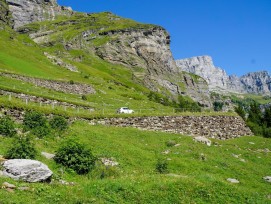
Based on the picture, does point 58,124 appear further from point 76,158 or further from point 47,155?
point 76,158

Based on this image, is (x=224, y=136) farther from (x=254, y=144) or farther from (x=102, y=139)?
(x=102, y=139)

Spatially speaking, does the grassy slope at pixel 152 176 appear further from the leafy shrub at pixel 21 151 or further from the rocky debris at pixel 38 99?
the rocky debris at pixel 38 99

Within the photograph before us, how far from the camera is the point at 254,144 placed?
169 feet

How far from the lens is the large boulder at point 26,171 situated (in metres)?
17.7

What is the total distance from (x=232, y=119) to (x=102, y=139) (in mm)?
36456

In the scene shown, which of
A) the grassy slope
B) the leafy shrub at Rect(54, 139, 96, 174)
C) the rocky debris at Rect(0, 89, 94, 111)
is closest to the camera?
the grassy slope

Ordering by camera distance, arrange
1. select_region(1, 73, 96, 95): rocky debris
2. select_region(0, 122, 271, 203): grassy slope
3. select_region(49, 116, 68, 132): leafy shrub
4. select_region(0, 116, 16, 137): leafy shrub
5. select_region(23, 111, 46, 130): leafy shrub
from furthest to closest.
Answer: select_region(1, 73, 96, 95): rocky debris < select_region(49, 116, 68, 132): leafy shrub < select_region(23, 111, 46, 130): leafy shrub < select_region(0, 116, 16, 137): leafy shrub < select_region(0, 122, 271, 203): grassy slope

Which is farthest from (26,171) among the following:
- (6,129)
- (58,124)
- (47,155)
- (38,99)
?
(38,99)

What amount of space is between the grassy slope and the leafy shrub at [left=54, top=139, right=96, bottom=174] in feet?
2.22

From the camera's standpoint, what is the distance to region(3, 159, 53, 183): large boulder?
17672 millimetres

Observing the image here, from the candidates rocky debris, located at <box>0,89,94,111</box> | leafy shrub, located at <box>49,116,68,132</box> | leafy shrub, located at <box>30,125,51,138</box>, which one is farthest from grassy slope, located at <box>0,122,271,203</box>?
rocky debris, located at <box>0,89,94,111</box>

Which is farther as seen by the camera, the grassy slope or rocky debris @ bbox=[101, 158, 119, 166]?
rocky debris @ bbox=[101, 158, 119, 166]

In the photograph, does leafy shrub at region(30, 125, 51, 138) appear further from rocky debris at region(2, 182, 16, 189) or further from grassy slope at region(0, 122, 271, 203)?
rocky debris at region(2, 182, 16, 189)

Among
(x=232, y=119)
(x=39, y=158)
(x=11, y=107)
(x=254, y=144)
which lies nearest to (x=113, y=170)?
(x=39, y=158)
